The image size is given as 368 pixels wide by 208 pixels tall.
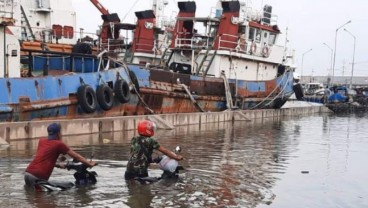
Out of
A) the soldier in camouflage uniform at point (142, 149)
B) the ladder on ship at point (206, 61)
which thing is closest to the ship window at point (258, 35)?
the ladder on ship at point (206, 61)

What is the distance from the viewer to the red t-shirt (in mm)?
7438

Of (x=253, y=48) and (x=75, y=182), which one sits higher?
(x=253, y=48)

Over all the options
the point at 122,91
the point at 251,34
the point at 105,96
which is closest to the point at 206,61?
the point at 251,34

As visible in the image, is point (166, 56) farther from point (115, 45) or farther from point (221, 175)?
point (221, 175)

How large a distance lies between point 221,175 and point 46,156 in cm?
383

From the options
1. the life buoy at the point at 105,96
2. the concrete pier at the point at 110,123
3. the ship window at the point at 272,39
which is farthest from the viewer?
the ship window at the point at 272,39

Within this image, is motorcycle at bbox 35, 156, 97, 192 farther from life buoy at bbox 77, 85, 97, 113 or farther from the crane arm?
the crane arm

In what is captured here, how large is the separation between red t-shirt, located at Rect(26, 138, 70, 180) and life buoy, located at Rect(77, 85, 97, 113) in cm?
995

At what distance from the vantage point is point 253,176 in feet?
33.8

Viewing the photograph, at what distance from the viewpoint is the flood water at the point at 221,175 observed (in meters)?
7.66

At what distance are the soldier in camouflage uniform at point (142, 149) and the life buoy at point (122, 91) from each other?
11.0 metres

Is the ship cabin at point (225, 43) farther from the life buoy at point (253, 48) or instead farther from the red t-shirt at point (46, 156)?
the red t-shirt at point (46, 156)

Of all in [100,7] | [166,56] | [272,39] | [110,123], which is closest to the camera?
[110,123]

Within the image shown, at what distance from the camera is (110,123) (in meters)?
17.2
